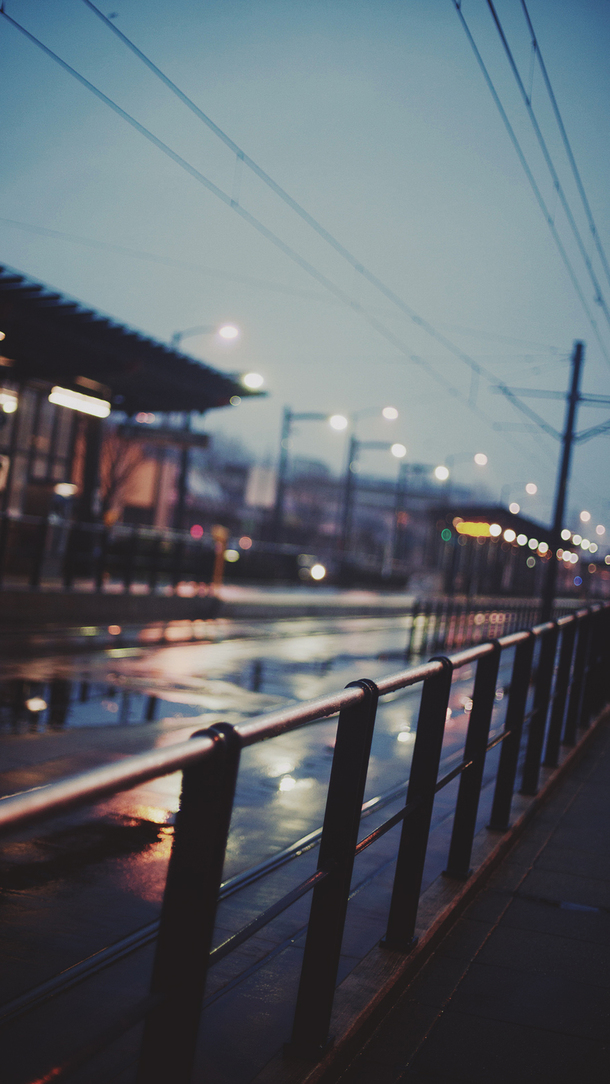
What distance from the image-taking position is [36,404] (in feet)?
90.5

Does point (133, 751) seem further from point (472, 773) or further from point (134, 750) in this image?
point (472, 773)

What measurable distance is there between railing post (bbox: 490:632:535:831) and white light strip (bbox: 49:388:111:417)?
1314 centimetres

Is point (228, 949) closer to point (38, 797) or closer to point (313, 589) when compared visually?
point (38, 797)

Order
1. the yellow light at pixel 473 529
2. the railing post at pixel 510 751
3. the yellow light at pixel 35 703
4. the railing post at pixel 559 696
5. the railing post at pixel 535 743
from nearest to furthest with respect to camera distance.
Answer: the railing post at pixel 510 751 < the railing post at pixel 535 743 < the railing post at pixel 559 696 < the yellow light at pixel 35 703 < the yellow light at pixel 473 529

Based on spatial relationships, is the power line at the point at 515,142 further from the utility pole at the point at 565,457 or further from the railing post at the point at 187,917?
the railing post at the point at 187,917

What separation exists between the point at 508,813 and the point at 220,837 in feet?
12.8

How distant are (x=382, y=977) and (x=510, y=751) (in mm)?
2308

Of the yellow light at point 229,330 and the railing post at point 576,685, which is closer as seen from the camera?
the railing post at point 576,685

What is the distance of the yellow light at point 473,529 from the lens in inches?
1320

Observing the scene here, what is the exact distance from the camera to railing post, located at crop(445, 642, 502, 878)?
4.51 m

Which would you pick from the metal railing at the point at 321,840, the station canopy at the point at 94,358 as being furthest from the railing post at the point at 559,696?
the station canopy at the point at 94,358

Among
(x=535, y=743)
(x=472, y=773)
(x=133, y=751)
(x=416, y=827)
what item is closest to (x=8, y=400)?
(x=133, y=751)

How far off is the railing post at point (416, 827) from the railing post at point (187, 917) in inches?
68.7

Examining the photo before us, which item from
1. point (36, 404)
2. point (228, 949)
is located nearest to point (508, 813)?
point (228, 949)
